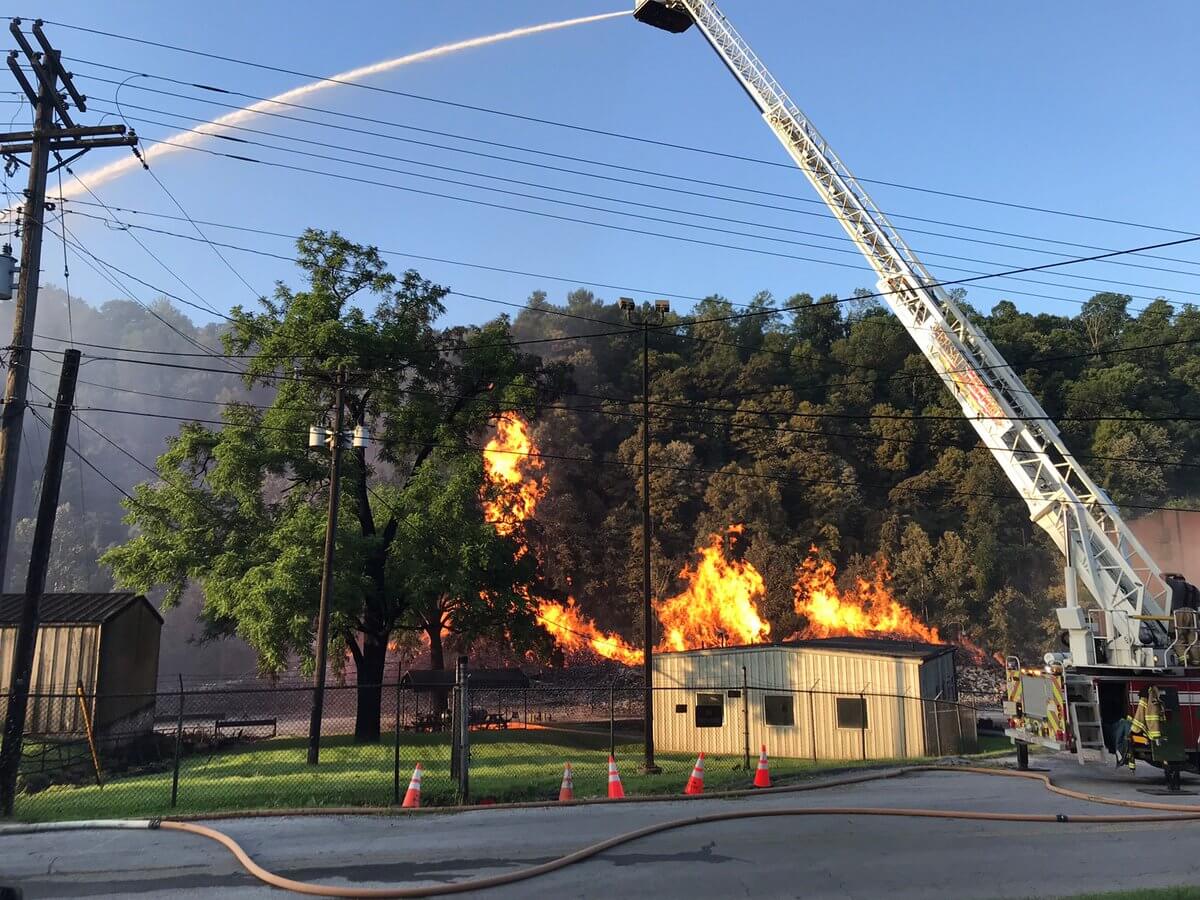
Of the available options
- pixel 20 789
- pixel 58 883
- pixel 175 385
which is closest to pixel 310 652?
pixel 20 789

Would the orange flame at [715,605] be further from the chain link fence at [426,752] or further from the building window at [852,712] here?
the building window at [852,712]

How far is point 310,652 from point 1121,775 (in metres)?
20.6

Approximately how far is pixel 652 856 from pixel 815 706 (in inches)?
644

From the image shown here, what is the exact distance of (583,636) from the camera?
6575 centimetres

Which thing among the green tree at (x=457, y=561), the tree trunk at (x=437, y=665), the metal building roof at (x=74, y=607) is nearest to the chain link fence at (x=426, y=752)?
the tree trunk at (x=437, y=665)

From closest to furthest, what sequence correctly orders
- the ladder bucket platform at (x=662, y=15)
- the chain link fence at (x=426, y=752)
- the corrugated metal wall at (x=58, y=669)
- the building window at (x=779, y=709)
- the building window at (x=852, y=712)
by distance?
the chain link fence at (x=426, y=752) < the corrugated metal wall at (x=58, y=669) < the building window at (x=852, y=712) < the building window at (x=779, y=709) < the ladder bucket platform at (x=662, y=15)

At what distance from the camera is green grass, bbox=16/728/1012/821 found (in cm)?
1377

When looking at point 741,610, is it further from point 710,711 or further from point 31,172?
point 31,172

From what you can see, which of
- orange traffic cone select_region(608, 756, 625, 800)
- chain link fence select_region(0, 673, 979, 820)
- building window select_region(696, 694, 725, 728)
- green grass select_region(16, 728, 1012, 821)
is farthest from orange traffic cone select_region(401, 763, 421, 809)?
building window select_region(696, 694, 725, 728)

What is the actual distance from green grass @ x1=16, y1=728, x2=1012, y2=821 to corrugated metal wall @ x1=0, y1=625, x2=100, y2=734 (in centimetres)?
363

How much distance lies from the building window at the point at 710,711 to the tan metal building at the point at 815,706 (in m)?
0.03

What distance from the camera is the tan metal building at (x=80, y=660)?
872 inches

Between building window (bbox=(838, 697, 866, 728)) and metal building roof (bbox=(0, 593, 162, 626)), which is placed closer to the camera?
metal building roof (bbox=(0, 593, 162, 626))

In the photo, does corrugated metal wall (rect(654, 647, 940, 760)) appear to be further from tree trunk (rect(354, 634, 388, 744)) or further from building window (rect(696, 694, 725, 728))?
tree trunk (rect(354, 634, 388, 744))
